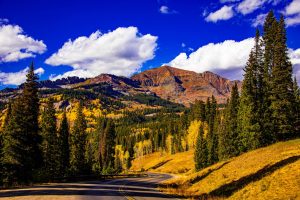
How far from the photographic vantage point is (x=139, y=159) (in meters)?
181

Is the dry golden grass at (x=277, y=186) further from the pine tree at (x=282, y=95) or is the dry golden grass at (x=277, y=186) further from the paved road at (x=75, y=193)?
the pine tree at (x=282, y=95)

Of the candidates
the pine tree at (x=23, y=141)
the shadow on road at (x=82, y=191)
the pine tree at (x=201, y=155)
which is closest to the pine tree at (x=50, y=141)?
the pine tree at (x=23, y=141)

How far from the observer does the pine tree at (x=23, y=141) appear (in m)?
39.4

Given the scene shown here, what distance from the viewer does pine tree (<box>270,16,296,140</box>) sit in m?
49.0

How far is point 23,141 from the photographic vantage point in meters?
41.1

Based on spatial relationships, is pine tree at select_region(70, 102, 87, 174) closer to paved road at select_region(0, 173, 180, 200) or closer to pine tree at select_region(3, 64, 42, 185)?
pine tree at select_region(3, 64, 42, 185)

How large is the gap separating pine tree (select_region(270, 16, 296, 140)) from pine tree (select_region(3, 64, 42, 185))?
109ft

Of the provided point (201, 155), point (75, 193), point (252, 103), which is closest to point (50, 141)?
point (75, 193)

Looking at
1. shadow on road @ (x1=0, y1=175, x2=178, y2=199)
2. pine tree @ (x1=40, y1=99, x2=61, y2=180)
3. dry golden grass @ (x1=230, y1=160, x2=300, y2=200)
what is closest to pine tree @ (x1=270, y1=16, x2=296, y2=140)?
shadow on road @ (x1=0, y1=175, x2=178, y2=199)

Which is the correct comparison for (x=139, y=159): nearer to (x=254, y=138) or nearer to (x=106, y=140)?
(x=106, y=140)

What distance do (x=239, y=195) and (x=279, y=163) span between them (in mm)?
6506

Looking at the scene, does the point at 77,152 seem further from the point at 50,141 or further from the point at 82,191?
the point at 82,191

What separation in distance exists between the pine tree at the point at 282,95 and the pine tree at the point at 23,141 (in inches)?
1311

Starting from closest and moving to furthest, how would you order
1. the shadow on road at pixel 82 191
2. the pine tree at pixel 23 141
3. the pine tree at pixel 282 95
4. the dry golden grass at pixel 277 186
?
the dry golden grass at pixel 277 186
the shadow on road at pixel 82 191
the pine tree at pixel 23 141
the pine tree at pixel 282 95
